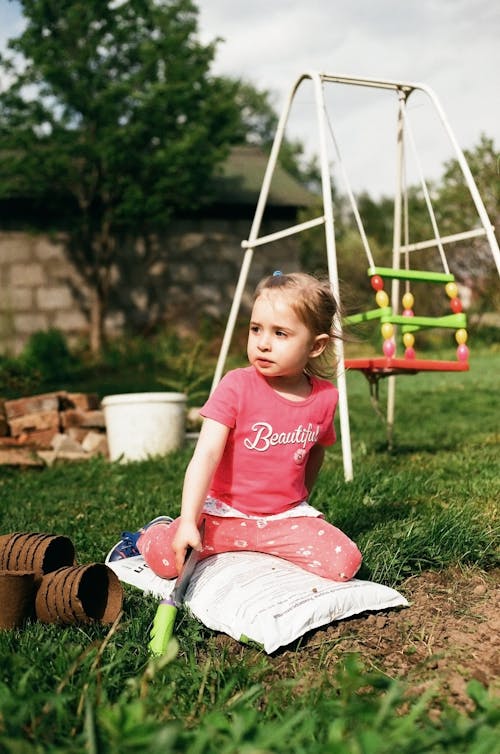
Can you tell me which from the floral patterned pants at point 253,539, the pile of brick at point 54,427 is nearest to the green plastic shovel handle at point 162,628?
the floral patterned pants at point 253,539

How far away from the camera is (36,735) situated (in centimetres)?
147

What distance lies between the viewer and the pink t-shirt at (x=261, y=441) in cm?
260

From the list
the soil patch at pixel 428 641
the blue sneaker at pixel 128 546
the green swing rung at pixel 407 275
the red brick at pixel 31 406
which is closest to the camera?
the soil patch at pixel 428 641

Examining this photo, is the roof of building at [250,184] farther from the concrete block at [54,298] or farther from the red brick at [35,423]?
the red brick at [35,423]

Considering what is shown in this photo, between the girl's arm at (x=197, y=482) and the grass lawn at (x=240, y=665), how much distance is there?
252 mm

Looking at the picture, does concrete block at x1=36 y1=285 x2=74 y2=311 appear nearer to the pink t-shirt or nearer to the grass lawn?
the grass lawn

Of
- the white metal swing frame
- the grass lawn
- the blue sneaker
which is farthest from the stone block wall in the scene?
the blue sneaker

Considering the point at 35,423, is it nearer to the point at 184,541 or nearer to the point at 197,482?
the point at 197,482

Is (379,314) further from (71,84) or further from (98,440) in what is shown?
(71,84)

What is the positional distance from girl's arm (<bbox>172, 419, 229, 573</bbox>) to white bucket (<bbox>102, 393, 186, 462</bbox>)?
286cm

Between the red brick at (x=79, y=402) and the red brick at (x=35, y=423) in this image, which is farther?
the red brick at (x=79, y=402)

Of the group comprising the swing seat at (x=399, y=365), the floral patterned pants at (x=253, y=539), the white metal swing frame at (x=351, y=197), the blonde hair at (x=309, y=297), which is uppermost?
the white metal swing frame at (x=351, y=197)

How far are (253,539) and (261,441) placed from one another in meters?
0.33

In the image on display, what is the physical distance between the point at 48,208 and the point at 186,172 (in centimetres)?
228
